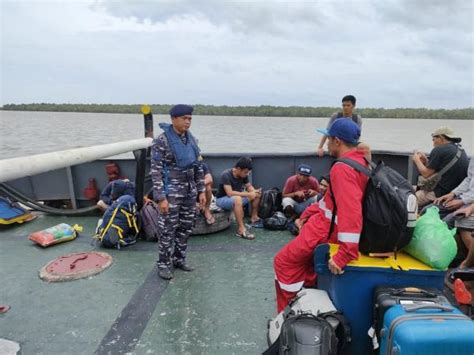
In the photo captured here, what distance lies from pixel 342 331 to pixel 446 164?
2.61 metres

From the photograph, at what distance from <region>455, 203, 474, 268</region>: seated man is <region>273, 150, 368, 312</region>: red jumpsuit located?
1688mm

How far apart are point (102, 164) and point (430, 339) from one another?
17.4 ft

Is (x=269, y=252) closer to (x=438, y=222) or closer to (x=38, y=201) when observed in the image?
(x=438, y=222)

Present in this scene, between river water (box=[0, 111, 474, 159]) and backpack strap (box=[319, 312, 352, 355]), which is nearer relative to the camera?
backpack strap (box=[319, 312, 352, 355])

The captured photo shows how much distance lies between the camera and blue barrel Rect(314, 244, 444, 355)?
1989mm

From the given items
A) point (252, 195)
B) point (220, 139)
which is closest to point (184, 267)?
point (252, 195)

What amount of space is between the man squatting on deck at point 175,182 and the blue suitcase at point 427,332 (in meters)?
2.12

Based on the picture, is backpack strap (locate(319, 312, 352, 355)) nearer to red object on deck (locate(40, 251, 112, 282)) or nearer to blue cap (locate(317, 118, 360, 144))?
blue cap (locate(317, 118, 360, 144))

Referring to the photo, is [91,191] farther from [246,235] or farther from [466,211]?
[466,211]

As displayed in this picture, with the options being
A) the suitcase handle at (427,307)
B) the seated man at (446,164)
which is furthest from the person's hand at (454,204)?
the suitcase handle at (427,307)

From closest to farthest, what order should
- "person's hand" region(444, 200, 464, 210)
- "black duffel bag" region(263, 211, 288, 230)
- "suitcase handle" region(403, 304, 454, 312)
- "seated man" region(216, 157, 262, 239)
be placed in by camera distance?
"suitcase handle" region(403, 304, 454, 312) → "person's hand" region(444, 200, 464, 210) → "seated man" region(216, 157, 262, 239) → "black duffel bag" region(263, 211, 288, 230)

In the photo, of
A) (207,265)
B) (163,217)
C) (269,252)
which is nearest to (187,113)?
(163,217)

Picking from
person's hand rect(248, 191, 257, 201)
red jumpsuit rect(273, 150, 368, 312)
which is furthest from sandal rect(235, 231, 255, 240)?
red jumpsuit rect(273, 150, 368, 312)

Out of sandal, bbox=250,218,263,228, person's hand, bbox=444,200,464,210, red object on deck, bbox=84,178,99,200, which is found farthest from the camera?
red object on deck, bbox=84,178,99,200
